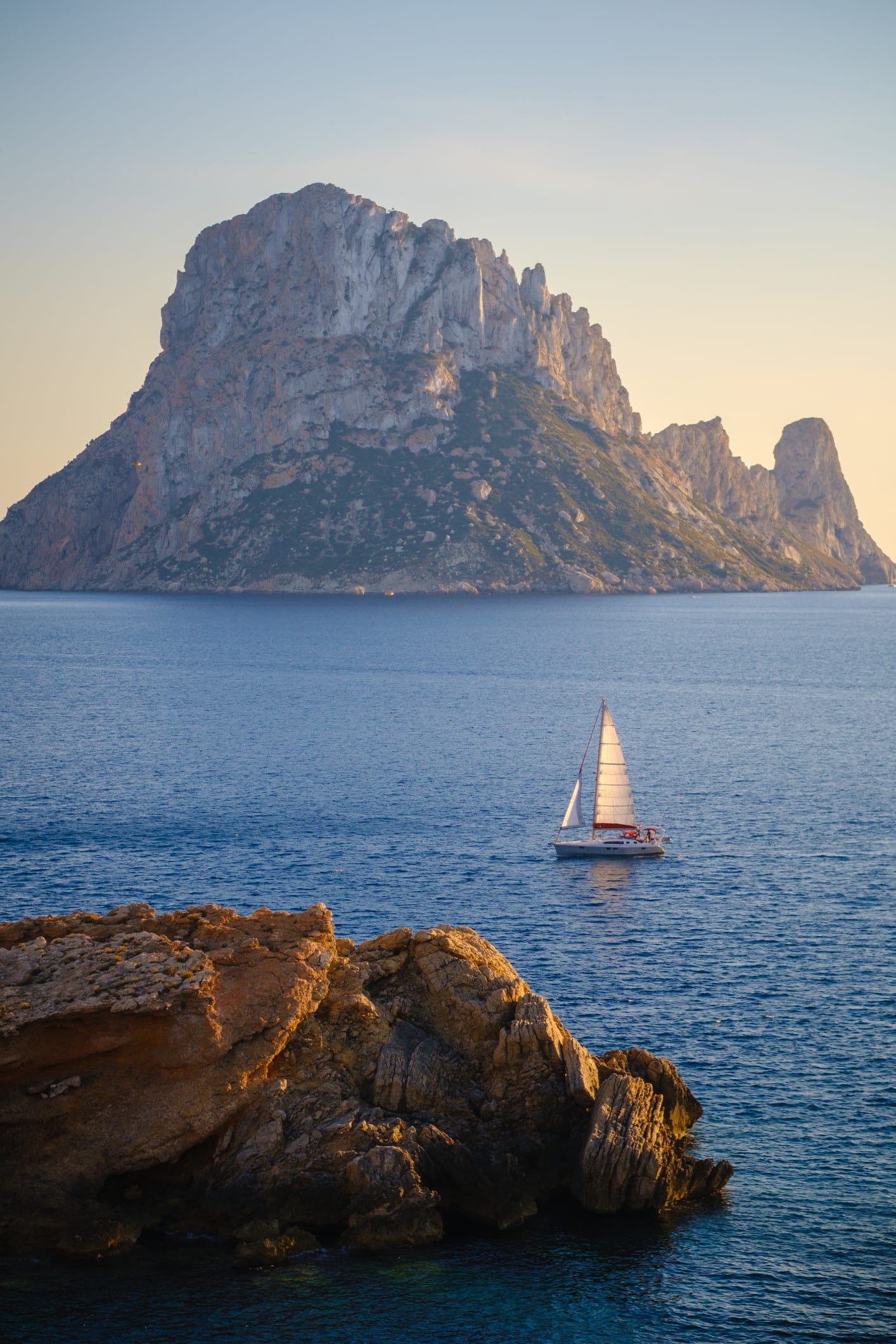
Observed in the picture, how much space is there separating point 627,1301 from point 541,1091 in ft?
30.6

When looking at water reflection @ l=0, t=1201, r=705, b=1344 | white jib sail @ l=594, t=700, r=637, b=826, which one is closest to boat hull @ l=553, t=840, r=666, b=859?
white jib sail @ l=594, t=700, r=637, b=826

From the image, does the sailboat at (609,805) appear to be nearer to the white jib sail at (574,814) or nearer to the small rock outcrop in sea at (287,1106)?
the white jib sail at (574,814)

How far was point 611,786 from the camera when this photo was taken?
3767 inches

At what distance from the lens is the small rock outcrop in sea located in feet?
140

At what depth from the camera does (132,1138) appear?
43.5m

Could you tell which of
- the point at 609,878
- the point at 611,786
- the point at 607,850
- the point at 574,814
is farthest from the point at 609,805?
the point at 609,878

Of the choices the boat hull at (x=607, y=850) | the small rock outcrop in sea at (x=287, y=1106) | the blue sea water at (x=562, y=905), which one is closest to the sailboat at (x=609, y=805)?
the boat hull at (x=607, y=850)

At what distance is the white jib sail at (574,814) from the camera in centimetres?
9450

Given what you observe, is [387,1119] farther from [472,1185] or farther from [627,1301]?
[627,1301]

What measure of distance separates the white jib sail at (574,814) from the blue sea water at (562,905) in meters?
3.22

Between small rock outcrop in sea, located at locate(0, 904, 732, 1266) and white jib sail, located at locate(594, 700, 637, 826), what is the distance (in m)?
45.8

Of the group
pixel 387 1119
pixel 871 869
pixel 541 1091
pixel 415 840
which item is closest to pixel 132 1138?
pixel 387 1119

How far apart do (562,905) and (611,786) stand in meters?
18.7

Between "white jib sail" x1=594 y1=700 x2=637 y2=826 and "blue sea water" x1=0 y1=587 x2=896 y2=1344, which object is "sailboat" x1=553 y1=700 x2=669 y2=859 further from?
"blue sea water" x1=0 y1=587 x2=896 y2=1344
